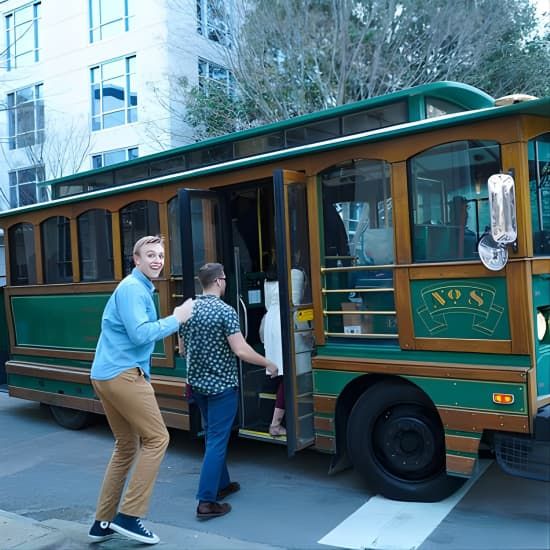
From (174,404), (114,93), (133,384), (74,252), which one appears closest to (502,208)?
(133,384)

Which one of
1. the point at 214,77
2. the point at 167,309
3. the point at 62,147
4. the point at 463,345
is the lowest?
the point at 463,345

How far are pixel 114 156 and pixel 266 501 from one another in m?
16.9

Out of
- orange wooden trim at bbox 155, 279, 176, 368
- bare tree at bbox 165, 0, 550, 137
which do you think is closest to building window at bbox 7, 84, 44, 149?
bare tree at bbox 165, 0, 550, 137

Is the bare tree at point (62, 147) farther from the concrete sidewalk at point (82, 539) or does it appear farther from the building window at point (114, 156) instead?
the concrete sidewalk at point (82, 539)

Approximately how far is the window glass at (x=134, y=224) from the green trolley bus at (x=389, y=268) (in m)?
0.04

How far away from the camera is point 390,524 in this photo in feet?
14.0

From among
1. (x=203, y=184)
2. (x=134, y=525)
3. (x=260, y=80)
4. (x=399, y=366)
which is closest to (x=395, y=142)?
(x=399, y=366)

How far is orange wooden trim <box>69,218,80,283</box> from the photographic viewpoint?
735 cm

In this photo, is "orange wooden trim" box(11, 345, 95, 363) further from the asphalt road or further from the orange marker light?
the orange marker light

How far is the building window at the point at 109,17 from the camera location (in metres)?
19.6

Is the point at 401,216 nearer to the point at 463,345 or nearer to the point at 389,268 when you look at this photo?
the point at 389,268

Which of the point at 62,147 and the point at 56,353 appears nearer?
the point at 56,353

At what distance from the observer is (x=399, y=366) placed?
14.9ft

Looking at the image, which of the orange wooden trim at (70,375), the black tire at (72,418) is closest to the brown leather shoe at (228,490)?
the orange wooden trim at (70,375)
